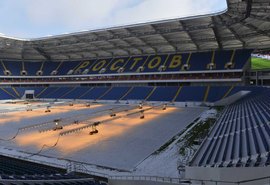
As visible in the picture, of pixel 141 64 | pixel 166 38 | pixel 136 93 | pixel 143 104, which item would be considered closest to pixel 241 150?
pixel 143 104

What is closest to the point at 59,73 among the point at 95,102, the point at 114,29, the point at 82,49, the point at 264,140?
the point at 82,49

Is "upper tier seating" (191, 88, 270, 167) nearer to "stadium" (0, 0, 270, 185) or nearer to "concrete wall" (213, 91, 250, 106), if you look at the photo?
"stadium" (0, 0, 270, 185)

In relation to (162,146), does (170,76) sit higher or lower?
higher

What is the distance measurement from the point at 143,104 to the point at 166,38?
12.0 m

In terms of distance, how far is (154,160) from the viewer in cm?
1633

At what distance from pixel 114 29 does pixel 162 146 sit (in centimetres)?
2605

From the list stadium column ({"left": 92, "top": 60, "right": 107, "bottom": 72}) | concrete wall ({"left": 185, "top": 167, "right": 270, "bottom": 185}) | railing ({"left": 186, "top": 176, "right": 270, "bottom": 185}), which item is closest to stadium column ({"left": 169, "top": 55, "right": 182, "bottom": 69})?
stadium column ({"left": 92, "top": 60, "right": 107, "bottom": 72})

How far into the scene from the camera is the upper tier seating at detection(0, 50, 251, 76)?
153ft

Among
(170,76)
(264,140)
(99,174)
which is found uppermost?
(170,76)

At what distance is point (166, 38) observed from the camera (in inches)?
1764

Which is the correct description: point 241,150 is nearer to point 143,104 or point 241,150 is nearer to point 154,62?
point 143,104

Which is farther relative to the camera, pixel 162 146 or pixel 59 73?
pixel 59 73

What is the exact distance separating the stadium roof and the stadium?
20cm

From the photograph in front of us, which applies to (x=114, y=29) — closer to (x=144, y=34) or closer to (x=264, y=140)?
(x=144, y=34)
